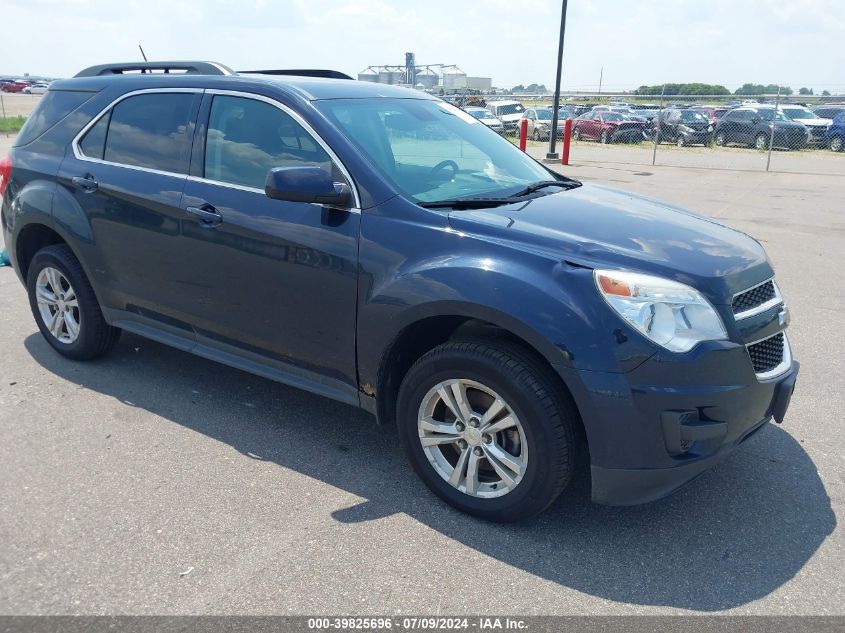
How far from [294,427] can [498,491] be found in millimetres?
1437

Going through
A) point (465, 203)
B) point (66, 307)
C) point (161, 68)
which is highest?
point (161, 68)

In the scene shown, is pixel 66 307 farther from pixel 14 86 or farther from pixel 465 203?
pixel 14 86

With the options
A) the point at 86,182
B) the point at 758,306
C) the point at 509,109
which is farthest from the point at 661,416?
the point at 509,109

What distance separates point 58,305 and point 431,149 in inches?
110

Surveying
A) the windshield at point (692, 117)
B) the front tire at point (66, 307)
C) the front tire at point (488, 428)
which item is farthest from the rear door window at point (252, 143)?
the windshield at point (692, 117)

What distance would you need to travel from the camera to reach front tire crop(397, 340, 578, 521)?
117 inches

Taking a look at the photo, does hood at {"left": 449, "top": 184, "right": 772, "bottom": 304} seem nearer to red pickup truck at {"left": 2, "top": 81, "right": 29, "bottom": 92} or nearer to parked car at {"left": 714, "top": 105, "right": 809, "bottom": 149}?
parked car at {"left": 714, "top": 105, "right": 809, "bottom": 149}

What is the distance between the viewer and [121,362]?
5.13 meters

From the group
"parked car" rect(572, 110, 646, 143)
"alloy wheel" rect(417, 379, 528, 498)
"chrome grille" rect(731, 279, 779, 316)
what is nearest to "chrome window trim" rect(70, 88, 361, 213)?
"alloy wheel" rect(417, 379, 528, 498)

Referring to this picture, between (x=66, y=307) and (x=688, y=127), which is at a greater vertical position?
(x=688, y=127)

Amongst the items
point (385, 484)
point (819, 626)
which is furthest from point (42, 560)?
point (819, 626)

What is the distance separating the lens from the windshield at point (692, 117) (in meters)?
27.7

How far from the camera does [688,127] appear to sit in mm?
27594

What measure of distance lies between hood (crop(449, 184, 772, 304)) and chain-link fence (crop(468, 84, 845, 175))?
728 inches
